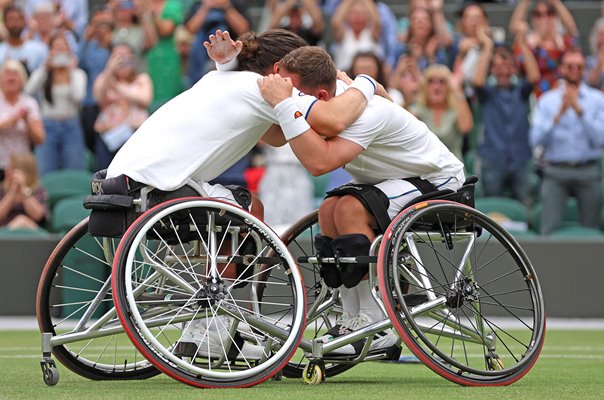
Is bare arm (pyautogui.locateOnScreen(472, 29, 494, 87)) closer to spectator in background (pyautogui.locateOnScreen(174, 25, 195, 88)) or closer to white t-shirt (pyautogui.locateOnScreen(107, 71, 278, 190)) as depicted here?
spectator in background (pyautogui.locateOnScreen(174, 25, 195, 88))

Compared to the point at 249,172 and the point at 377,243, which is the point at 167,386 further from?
the point at 249,172

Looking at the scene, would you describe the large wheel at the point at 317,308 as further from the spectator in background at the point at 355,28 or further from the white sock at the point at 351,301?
the spectator in background at the point at 355,28

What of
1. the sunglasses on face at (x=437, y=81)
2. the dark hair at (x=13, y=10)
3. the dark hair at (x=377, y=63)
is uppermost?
the dark hair at (x=13, y=10)

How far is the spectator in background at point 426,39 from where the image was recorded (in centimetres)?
1295

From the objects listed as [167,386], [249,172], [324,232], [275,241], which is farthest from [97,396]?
[249,172]

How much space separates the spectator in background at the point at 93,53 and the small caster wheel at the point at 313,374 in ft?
25.1

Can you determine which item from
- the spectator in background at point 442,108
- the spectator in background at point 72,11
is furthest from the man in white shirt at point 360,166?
the spectator in background at point 72,11

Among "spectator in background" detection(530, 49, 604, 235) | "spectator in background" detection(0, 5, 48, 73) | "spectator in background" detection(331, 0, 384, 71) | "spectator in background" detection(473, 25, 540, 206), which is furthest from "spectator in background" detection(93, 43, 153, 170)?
"spectator in background" detection(530, 49, 604, 235)

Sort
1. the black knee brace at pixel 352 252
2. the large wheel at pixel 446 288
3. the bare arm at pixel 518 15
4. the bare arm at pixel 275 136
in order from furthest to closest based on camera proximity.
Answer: the bare arm at pixel 518 15 → the bare arm at pixel 275 136 → the black knee brace at pixel 352 252 → the large wheel at pixel 446 288

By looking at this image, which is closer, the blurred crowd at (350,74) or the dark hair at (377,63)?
the dark hair at (377,63)

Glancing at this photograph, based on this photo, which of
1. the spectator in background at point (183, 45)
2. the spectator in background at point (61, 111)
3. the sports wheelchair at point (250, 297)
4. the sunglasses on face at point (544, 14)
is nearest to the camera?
the sports wheelchair at point (250, 297)

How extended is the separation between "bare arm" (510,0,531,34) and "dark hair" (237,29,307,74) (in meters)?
8.46

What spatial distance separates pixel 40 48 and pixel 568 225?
563 centimetres

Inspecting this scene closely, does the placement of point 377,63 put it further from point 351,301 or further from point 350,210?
point 350,210
